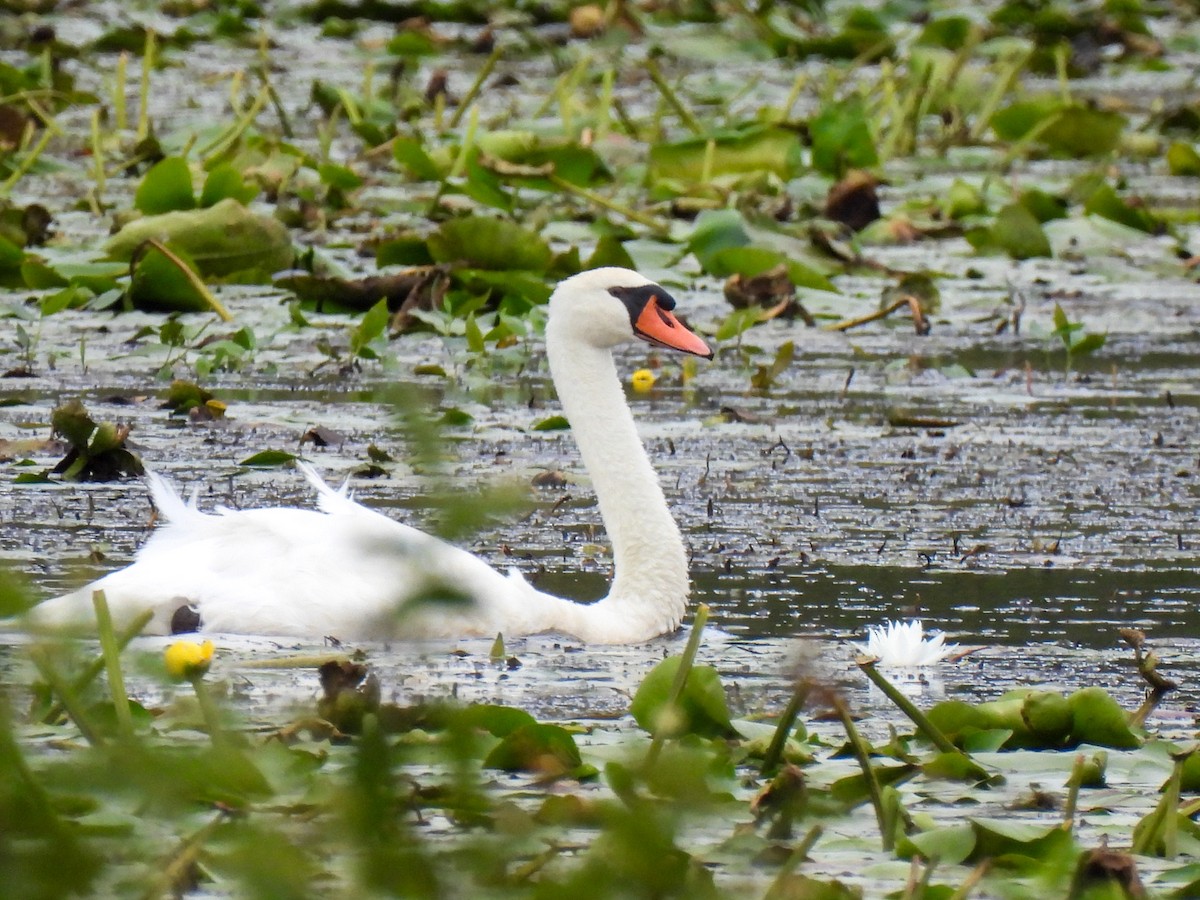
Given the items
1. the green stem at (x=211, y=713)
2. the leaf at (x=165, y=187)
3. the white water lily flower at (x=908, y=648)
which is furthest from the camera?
the leaf at (x=165, y=187)

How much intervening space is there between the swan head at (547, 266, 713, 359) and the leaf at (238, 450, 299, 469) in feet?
3.72

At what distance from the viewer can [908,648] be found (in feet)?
15.6

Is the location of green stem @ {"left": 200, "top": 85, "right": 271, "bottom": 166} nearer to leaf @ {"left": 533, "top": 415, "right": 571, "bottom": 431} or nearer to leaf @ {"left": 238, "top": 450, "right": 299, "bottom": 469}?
leaf @ {"left": 533, "top": 415, "right": 571, "bottom": 431}

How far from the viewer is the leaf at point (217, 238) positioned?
Result: 9453 mm

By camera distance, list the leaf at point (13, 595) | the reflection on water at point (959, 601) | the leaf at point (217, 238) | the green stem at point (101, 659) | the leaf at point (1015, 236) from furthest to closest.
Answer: the leaf at point (1015, 236) → the leaf at point (217, 238) → the reflection on water at point (959, 601) → the green stem at point (101, 659) → the leaf at point (13, 595)

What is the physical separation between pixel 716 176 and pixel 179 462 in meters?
6.14

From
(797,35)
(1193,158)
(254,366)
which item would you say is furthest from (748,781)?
(797,35)

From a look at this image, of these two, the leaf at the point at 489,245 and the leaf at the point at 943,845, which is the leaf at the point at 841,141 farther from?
the leaf at the point at 943,845

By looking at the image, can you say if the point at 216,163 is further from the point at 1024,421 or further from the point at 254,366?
the point at 1024,421

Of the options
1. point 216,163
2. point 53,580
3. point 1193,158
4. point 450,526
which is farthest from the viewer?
point 1193,158

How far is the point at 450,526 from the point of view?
177cm

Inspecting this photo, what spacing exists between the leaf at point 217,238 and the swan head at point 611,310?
3.88 meters

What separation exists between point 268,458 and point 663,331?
1.40 metres

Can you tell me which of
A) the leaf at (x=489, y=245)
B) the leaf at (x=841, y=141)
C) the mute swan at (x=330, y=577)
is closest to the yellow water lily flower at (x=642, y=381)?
the leaf at (x=489, y=245)
